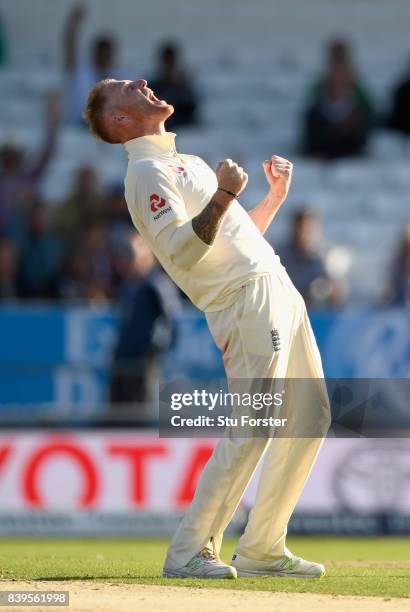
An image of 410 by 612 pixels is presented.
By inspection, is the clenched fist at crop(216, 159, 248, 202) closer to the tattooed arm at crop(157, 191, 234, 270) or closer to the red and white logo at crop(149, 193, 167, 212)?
the tattooed arm at crop(157, 191, 234, 270)

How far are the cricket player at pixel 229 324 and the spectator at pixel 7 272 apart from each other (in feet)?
21.1

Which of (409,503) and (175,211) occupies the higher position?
(175,211)

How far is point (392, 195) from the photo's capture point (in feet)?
56.1

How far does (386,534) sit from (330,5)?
1112cm

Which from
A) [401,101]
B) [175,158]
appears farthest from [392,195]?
[175,158]

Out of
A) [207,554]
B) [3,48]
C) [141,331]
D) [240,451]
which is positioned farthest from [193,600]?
[3,48]

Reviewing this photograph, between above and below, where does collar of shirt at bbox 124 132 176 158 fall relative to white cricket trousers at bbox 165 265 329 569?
above

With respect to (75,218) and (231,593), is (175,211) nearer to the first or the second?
(231,593)

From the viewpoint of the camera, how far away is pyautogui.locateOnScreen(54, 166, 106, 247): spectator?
14297mm

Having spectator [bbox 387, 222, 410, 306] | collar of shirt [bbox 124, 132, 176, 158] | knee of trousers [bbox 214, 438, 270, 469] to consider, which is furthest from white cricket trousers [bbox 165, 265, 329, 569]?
spectator [bbox 387, 222, 410, 306]

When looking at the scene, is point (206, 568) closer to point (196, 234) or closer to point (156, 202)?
point (196, 234)

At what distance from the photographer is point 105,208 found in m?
14.2

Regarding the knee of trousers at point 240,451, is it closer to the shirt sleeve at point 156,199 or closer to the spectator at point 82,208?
the shirt sleeve at point 156,199

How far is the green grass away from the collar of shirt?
1.98 m
